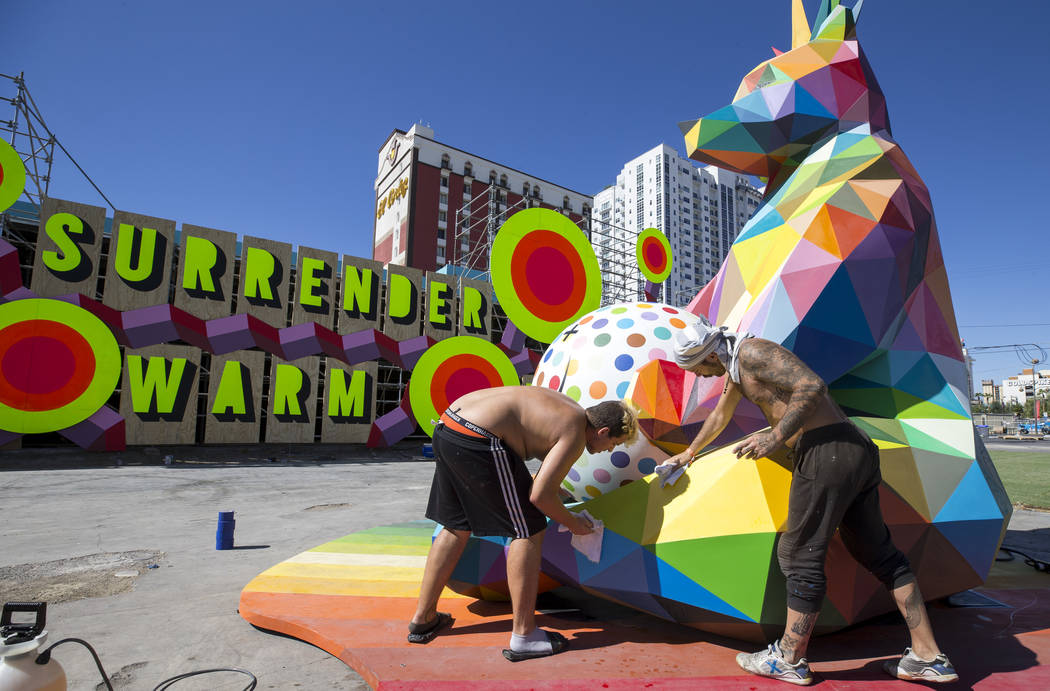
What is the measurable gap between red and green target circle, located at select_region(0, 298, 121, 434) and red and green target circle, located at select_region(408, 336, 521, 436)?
8456 millimetres

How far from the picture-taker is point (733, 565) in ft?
9.05

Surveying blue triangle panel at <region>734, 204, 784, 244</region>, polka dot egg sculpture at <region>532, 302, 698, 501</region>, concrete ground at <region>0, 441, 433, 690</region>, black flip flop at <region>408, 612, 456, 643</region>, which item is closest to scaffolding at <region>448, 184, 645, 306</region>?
concrete ground at <region>0, 441, 433, 690</region>

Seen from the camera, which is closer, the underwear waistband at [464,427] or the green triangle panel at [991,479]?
the underwear waistband at [464,427]

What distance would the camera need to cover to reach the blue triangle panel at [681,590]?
278 centimetres

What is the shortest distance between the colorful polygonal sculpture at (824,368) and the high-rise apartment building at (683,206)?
2840 inches

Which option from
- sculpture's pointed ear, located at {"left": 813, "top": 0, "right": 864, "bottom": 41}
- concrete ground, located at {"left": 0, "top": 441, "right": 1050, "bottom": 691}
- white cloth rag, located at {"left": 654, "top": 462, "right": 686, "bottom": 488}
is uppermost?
sculpture's pointed ear, located at {"left": 813, "top": 0, "right": 864, "bottom": 41}

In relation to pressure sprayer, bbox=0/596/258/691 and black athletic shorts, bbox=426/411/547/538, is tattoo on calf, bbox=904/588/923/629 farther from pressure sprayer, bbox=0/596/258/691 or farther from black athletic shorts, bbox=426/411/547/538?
pressure sprayer, bbox=0/596/258/691

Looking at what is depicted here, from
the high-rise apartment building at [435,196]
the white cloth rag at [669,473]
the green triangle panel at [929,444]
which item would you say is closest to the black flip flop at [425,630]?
the white cloth rag at [669,473]

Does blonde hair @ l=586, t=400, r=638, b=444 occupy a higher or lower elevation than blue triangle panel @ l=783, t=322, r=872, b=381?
lower

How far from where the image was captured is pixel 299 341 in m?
18.6

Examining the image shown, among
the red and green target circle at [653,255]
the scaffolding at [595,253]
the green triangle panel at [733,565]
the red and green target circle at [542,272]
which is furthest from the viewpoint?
the scaffolding at [595,253]

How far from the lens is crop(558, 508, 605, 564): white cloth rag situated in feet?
10.3

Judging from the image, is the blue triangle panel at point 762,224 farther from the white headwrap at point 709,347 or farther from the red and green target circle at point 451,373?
the red and green target circle at point 451,373

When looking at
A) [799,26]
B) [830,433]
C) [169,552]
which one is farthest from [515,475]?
[799,26]
